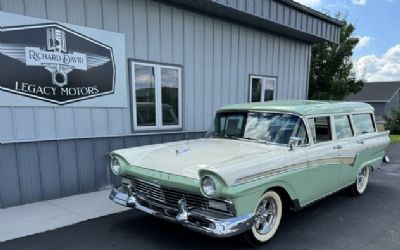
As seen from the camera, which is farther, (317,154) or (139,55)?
(139,55)

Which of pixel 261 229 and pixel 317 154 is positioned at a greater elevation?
pixel 317 154

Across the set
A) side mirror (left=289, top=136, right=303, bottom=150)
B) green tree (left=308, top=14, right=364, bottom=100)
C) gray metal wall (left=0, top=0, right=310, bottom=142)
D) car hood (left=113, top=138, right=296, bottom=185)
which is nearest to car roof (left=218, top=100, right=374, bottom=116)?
side mirror (left=289, top=136, right=303, bottom=150)

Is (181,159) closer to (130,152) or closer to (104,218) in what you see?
(130,152)

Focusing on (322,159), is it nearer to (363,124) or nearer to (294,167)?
(294,167)

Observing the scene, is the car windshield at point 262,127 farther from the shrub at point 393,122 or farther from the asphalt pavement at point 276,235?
the shrub at point 393,122

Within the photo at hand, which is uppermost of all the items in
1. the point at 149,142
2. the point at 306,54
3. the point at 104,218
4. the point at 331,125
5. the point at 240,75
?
the point at 306,54

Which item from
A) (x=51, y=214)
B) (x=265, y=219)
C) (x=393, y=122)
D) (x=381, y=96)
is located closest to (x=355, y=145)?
(x=265, y=219)

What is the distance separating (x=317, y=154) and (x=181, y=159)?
1891 mm

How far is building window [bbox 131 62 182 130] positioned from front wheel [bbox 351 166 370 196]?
3.67 m

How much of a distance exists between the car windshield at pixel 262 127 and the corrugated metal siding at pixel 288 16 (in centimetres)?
279

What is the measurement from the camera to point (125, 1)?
216 inches

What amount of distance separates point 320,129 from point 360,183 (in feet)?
6.38

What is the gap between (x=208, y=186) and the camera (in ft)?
9.64

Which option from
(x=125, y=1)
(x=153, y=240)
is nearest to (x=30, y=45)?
(x=125, y=1)
